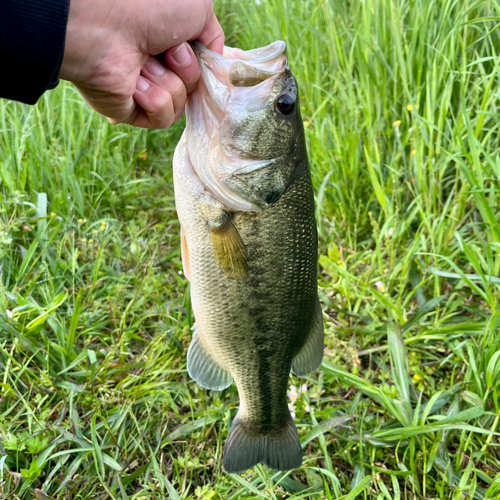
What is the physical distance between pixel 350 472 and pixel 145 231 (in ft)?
6.73

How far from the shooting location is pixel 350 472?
6.85 ft

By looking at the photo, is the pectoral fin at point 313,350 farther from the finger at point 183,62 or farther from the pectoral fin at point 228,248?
the finger at point 183,62

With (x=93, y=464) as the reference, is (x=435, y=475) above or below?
below

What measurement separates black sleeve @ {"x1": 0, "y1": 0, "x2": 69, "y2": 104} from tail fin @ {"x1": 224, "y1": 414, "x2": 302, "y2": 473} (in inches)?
57.8

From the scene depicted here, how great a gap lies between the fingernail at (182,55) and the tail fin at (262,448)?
4.57ft

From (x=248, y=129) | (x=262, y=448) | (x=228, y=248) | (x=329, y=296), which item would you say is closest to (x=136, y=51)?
(x=248, y=129)

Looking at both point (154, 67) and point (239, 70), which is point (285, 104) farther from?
point (154, 67)

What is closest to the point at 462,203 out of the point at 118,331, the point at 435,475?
the point at 435,475

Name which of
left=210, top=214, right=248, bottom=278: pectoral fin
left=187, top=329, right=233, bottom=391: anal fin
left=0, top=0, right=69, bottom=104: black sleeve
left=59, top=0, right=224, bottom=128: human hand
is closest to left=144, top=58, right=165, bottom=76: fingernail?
left=59, top=0, right=224, bottom=128: human hand

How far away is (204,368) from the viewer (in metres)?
1.93

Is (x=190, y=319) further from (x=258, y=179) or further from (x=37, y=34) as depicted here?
(x=37, y=34)

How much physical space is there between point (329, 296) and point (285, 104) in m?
1.51

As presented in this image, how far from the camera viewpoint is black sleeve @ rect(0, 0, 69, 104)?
128cm

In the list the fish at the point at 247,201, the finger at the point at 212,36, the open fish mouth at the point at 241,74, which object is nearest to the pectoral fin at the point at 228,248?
the fish at the point at 247,201
